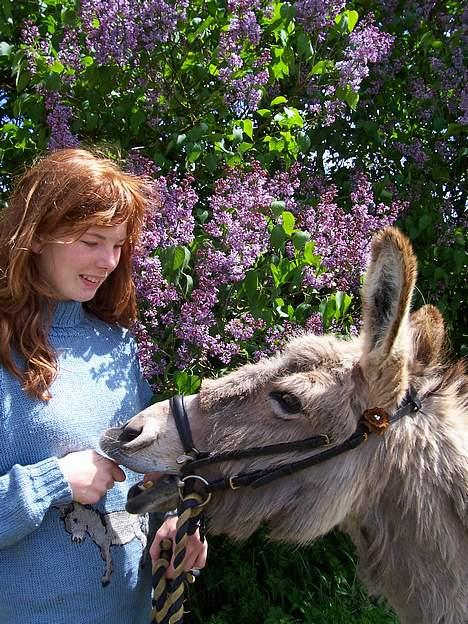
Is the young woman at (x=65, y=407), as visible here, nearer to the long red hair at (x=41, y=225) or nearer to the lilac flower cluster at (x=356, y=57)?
the long red hair at (x=41, y=225)

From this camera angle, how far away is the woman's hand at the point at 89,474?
72.4 inches

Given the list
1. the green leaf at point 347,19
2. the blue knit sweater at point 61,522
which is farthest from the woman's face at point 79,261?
the green leaf at point 347,19

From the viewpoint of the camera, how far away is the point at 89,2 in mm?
2504

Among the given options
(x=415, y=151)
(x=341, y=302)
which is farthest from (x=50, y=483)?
(x=415, y=151)

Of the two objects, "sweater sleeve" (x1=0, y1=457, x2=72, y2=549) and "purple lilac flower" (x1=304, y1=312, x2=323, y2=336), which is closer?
"sweater sleeve" (x1=0, y1=457, x2=72, y2=549)

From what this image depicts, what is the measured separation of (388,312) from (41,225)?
3.71ft

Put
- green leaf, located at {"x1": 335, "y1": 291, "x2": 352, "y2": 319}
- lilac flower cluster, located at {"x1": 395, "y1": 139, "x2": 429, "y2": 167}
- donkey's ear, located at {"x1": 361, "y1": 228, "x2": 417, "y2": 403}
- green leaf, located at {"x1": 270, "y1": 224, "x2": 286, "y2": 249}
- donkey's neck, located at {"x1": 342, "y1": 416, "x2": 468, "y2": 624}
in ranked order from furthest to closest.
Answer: lilac flower cluster, located at {"x1": 395, "y1": 139, "x2": 429, "y2": 167} → green leaf, located at {"x1": 335, "y1": 291, "x2": 352, "y2": 319} → green leaf, located at {"x1": 270, "y1": 224, "x2": 286, "y2": 249} → donkey's neck, located at {"x1": 342, "y1": 416, "x2": 468, "y2": 624} → donkey's ear, located at {"x1": 361, "y1": 228, "x2": 417, "y2": 403}

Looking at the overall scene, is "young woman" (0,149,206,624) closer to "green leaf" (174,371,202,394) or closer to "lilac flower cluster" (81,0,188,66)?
"green leaf" (174,371,202,394)

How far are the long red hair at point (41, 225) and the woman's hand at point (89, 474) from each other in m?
0.22

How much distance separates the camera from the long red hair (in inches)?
77.1

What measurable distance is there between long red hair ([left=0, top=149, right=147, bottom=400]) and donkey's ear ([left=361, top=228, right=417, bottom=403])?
0.88 meters

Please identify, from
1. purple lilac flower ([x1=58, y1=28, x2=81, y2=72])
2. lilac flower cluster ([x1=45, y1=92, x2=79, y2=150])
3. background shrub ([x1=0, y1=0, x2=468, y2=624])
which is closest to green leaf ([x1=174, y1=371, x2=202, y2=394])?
background shrub ([x1=0, y1=0, x2=468, y2=624])

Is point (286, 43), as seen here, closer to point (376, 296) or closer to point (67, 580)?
point (376, 296)

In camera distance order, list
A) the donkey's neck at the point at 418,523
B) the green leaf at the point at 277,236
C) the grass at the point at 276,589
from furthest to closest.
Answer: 1. the grass at the point at 276,589
2. the green leaf at the point at 277,236
3. the donkey's neck at the point at 418,523
